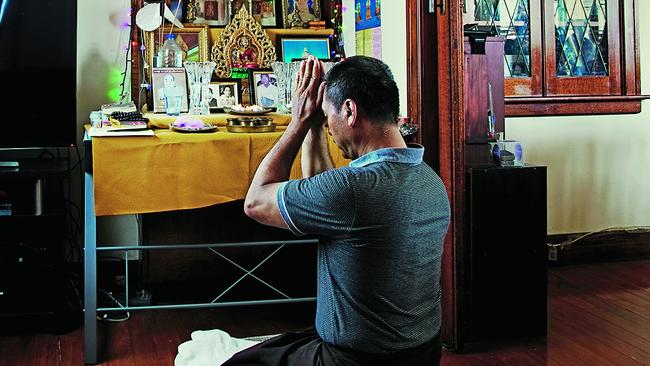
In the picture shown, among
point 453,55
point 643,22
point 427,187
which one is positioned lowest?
point 427,187

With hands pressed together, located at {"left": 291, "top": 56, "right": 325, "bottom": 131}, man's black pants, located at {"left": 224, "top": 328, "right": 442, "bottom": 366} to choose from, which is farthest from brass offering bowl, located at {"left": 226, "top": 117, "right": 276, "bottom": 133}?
man's black pants, located at {"left": 224, "top": 328, "right": 442, "bottom": 366}

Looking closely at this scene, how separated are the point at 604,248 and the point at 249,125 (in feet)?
8.49

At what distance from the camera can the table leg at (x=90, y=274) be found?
118 inches

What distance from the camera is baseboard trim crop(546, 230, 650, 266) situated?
4684mm

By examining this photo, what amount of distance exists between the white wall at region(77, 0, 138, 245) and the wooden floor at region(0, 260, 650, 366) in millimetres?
1102

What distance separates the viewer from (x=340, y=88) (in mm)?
1855

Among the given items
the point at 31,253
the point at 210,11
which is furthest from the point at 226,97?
the point at 31,253

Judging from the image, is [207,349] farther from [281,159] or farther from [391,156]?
[391,156]

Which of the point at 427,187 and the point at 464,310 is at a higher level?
the point at 427,187

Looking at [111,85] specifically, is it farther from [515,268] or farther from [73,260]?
[515,268]

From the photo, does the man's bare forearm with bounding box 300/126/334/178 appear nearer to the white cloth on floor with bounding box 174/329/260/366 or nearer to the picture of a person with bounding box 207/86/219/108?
the white cloth on floor with bounding box 174/329/260/366

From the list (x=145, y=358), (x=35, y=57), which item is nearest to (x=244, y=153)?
(x=145, y=358)

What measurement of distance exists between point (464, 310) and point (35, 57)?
2.18m

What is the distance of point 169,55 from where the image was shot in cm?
374
